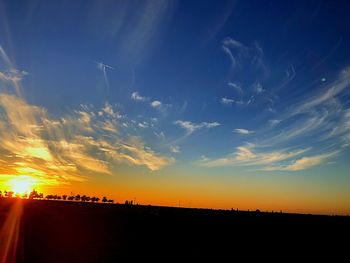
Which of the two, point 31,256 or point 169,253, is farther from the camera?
point 169,253

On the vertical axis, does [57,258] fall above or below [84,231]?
below

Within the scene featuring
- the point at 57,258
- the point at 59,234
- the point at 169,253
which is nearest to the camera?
the point at 57,258

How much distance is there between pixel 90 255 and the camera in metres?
25.5

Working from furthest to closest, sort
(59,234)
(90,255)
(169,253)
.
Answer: (59,234), (169,253), (90,255)

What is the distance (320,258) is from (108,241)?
1947cm

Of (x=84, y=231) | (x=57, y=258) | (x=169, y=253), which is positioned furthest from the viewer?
(x=84, y=231)

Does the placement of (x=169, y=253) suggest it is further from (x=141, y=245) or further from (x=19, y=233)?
(x=19, y=233)

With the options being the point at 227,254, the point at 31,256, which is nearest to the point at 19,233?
the point at 31,256

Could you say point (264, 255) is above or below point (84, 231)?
below

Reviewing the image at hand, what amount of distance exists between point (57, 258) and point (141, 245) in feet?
30.2

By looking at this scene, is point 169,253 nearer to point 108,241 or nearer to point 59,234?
point 108,241

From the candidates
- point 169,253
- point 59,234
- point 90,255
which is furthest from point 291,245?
point 59,234

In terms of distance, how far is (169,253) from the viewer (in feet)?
91.6

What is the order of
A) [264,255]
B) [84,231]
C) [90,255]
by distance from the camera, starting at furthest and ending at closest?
[84,231], [264,255], [90,255]
